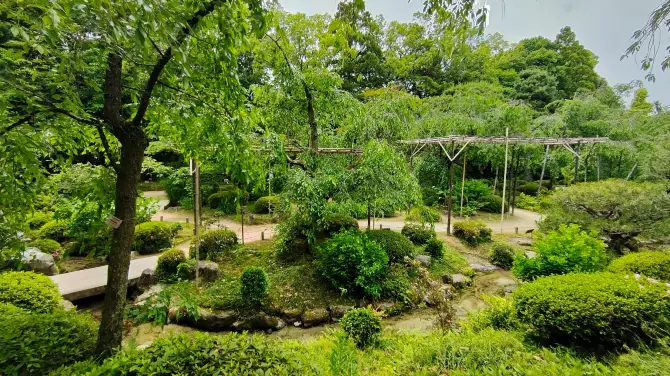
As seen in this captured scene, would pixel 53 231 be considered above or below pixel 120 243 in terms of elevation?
below

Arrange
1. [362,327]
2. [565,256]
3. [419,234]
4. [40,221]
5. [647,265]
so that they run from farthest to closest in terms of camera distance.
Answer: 1. [419,234]
2. [40,221]
3. [565,256]
4. [647,265]
5. [362,327]

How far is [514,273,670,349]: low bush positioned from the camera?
225 centimetres

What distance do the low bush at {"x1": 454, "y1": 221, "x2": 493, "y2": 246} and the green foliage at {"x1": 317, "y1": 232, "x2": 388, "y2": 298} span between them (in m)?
3.59

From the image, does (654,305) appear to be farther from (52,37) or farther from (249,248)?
(249,248)

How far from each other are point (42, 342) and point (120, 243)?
744mm

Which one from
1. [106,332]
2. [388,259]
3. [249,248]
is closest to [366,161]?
[388,259]

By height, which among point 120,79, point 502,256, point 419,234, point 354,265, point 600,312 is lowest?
point 502,256

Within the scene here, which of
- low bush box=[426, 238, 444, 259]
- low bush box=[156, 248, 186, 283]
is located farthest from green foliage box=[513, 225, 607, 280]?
low bush box=[156, 248, 186, 283]

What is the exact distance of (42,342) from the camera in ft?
5.78

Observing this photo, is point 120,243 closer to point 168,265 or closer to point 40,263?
point 168,265

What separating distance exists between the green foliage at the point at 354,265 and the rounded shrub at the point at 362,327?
1.35 metres

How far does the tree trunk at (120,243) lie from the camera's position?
1.76 metres

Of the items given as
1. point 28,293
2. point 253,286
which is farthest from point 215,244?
point 28,293

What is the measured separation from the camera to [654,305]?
7.46 ft
